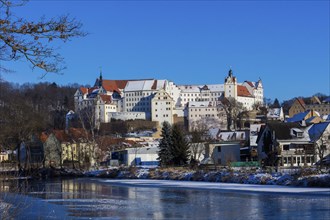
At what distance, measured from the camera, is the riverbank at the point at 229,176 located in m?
32.7

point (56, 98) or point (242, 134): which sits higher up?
point (56, 98)

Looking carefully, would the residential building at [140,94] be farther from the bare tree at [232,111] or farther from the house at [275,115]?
the house at [275,115]

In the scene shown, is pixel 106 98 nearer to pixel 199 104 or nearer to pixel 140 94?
pixel 140 94

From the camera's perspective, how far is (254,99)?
7244 inches

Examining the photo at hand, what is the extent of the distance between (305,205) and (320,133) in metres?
38.3

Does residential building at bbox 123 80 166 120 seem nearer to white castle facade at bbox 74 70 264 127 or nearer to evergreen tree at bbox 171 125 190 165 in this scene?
white castle facade at bbox 74 70 264 127

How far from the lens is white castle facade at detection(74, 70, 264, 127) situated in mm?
156125

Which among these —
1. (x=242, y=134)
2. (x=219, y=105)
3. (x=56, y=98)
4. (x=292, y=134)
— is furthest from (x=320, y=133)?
A: (x=56, y=98)

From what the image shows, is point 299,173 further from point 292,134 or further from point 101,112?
point 101,112

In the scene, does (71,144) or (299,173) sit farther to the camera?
(71,144)

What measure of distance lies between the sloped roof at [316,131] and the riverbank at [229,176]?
17.8 meters

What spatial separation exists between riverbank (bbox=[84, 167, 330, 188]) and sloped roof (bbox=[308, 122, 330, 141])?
1781 centimetres

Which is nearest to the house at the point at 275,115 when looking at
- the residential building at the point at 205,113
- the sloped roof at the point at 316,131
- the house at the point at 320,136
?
the residential building at the point at 205,113

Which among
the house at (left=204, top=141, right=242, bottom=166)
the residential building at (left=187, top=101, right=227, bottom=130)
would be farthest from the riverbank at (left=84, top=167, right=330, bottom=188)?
the residential building at (left=187, top=101, right=227, bottom=130)
